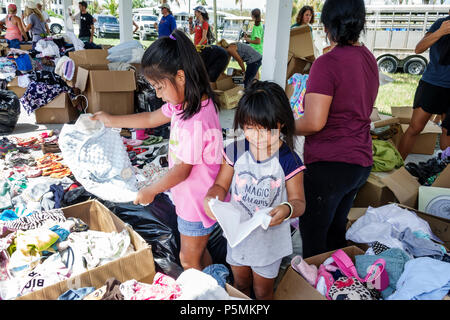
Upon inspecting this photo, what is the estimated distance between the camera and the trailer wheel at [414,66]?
10.5m

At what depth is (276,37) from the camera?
3.69 metres

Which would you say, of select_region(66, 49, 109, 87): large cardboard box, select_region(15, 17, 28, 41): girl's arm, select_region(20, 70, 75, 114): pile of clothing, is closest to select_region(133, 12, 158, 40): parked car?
select_region(15, 17, 28, 41): girl's arm

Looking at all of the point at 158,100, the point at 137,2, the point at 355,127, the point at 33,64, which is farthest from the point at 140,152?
the point at 137,2

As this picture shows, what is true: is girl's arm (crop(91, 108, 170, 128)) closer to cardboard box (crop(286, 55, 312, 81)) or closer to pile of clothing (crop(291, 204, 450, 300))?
pile of clothing (crop(291, 204, 450, 300))

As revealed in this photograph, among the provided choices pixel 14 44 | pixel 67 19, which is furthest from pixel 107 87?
pixel 67 19

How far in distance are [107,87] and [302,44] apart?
2.69 meters

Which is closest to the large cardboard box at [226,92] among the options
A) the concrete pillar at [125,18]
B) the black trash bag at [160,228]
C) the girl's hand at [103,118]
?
the concrete pillar at [125,18]

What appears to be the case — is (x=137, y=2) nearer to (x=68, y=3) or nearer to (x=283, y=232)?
(x=68, y=3)

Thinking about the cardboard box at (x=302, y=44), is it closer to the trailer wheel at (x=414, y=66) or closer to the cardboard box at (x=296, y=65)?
the cardboard box at (x=296, y=65)

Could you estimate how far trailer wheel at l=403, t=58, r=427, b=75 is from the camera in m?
10.5

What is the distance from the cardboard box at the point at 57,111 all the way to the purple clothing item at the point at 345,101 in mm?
4513

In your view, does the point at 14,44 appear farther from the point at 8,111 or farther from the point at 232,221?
the point at 232,221

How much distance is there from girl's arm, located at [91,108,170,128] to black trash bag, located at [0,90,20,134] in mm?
3552

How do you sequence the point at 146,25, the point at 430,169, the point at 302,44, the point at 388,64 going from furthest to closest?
the point at 146,25
the point at 388,64
the point at 302,44
the point at 430,169
